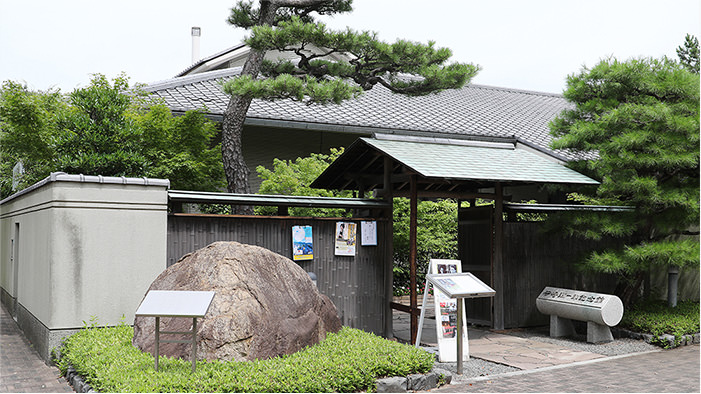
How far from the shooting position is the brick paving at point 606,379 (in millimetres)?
7105

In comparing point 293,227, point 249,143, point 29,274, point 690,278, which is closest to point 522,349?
point 293,227

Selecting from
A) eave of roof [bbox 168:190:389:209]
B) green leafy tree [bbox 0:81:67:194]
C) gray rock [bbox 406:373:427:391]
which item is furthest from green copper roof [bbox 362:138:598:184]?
green leafy tree [bbox 0:81:67:194]

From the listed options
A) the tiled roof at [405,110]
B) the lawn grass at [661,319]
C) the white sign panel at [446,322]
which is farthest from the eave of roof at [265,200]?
the lawn grass at [661,319]

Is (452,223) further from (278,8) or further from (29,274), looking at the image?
(29,274)

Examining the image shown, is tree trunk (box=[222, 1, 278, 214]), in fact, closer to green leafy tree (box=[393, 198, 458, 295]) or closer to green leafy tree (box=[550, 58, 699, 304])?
green leafy tree (box=[393, 198, 458, 295])

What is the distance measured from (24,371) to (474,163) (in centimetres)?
727

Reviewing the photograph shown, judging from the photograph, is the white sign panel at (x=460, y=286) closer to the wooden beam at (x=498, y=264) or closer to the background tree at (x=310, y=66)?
the wooden beam at (x=498, y=264)

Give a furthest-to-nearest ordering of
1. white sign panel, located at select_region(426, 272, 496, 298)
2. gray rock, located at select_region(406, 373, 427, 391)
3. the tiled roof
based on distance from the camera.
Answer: the tiled roof < white sign panel, located at select_region(426, 272, 496, 298) < gray rock, located at select_region(406, 373, 427, 391)

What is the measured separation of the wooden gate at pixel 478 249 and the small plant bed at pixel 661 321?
243cm

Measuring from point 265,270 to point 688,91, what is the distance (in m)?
8.08

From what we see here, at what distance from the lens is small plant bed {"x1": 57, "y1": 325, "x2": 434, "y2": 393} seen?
6.03 m

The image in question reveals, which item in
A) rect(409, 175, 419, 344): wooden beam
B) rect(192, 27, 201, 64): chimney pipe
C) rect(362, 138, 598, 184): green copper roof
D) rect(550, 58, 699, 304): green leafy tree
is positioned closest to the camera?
rect(362, 138, 598, 184): green copper roof

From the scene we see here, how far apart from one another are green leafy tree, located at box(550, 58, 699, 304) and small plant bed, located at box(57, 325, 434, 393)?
17.0 ft

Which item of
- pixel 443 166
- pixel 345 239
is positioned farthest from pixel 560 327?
pixel 345 239
